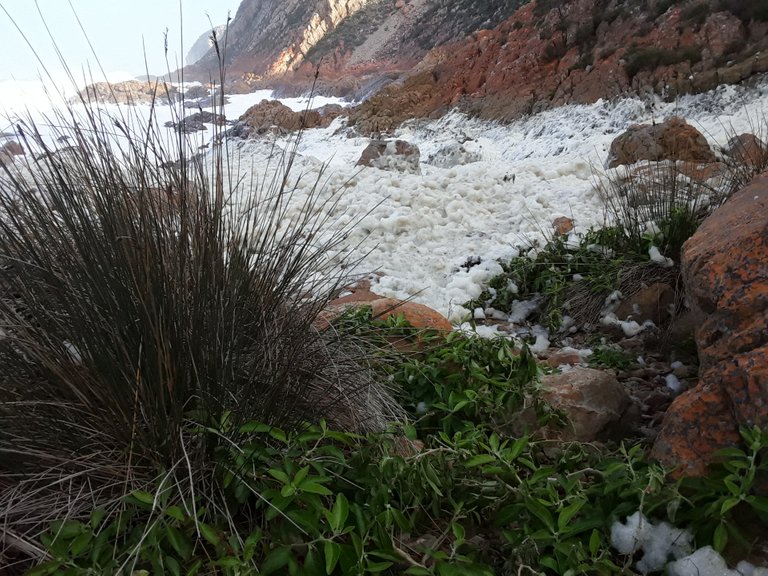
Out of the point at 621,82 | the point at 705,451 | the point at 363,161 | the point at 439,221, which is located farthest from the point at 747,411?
the point at 621,82

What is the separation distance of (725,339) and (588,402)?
21.7 inches

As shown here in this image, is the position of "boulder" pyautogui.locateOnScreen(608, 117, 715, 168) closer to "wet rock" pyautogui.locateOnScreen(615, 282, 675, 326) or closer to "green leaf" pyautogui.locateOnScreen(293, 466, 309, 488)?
"wet rock" pyautogui.locateOnScreen(615, 282, 675, 326)

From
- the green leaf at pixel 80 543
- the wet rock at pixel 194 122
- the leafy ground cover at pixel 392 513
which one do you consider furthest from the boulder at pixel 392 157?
the green leaf at pixel 80 543

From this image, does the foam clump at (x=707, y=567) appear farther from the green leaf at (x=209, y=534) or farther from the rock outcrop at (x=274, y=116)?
the rock outcrop at (x=274, y=116)

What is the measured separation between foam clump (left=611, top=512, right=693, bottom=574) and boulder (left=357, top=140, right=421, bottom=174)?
6707mm

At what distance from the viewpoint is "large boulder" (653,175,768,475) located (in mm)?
1403

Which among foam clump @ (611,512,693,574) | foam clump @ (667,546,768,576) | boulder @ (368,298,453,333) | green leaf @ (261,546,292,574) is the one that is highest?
green leaf @ (261,546,292,574)

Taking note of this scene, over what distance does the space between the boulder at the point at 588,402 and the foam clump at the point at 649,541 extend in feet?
1.91

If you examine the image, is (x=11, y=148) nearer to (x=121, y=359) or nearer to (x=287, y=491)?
(x=121, y=359)

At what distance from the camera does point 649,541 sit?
1271 mm

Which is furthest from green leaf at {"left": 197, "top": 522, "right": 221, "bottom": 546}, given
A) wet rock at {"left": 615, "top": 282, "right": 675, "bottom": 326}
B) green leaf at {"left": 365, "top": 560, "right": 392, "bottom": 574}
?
wet rock at {"left": 615, "top": 282, "right": 675, "bottom": 326}

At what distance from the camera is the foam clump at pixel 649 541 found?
124 centimetres

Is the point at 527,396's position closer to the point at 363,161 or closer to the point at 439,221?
the point at 439,221

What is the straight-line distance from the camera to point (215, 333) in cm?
150
